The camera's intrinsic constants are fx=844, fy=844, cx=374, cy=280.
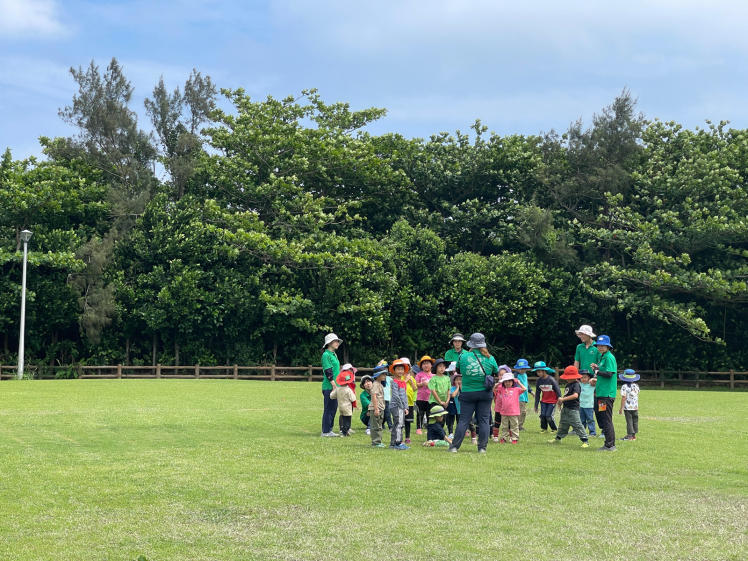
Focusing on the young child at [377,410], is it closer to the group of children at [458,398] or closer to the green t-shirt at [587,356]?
the group of children at [458,398]

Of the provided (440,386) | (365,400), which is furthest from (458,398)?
(365,400)

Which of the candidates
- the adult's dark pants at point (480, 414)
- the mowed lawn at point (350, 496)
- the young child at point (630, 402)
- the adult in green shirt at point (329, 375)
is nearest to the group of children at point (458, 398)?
the young child at point (630, 402)

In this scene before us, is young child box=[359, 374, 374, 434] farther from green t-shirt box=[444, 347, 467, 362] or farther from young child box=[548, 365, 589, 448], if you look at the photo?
young child box=[548, 365, 589, 448]

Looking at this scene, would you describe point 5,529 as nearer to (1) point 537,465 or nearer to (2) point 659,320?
(1) point 537,465

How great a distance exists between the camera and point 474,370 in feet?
42.3

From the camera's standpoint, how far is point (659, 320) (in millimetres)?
42500

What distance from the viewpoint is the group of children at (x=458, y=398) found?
13602mm

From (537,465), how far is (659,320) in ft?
109

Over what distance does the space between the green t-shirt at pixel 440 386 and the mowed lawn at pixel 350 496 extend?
0.94 m

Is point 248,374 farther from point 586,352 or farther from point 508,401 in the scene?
point 586,352

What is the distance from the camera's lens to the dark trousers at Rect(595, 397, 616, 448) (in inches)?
527

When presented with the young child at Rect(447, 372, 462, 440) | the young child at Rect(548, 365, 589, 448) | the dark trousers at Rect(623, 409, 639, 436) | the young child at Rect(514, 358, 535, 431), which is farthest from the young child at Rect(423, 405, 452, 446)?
the dark trousers at Rect(623, 409, 639, 436)

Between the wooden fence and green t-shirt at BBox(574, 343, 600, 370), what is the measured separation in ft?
89.3

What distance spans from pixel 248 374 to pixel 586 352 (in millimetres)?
31004
